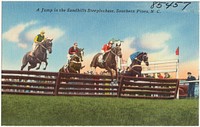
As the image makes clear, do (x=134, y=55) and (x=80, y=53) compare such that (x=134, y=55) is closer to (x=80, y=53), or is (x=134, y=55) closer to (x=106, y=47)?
(x=106, y=47)

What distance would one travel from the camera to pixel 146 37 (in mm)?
5672

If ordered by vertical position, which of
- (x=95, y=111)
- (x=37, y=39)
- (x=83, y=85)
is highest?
(x=37, y=39)

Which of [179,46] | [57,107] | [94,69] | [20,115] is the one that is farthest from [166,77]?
[20,115]

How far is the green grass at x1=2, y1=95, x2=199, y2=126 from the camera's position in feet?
18.4

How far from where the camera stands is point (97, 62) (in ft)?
18.7

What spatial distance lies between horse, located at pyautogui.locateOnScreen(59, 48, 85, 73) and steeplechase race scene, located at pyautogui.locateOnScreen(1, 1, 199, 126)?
11 millimetres

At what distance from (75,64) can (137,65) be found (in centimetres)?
68

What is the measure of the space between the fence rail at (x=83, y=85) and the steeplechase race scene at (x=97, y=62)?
0.04 feet

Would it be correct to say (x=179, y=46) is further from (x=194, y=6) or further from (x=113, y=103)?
(x=113, y=103)

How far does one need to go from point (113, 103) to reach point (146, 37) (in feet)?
2.61

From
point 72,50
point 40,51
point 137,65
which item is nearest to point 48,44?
→ point 40,51

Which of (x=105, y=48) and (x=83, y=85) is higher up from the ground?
(x=105, y=48)

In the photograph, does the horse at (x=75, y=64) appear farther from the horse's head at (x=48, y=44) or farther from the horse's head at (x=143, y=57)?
the horse's head at (x=143, y=57)

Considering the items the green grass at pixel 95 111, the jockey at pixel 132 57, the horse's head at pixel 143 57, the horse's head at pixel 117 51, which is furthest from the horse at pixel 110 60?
the green grass at pixel 95 111
